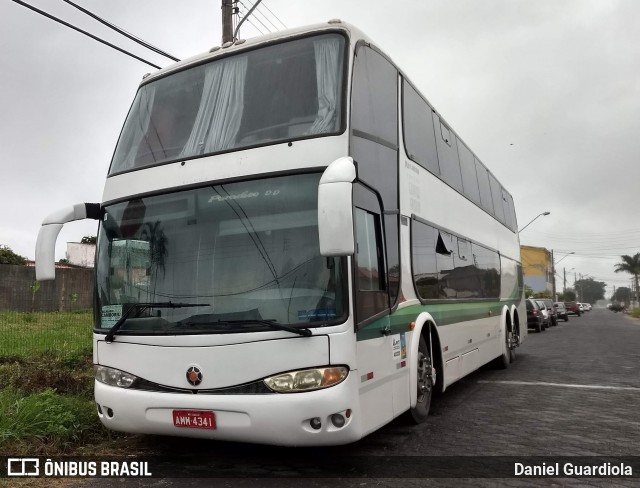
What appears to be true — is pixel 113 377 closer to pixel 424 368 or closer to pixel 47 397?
pixel 47 397

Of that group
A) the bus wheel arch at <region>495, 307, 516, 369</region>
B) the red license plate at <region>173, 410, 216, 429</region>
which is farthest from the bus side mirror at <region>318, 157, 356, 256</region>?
the bus wheel arch at <region>495, 307, 516, 369</region>

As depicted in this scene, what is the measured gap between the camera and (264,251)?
479 centimetres

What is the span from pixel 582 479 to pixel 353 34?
172 inches

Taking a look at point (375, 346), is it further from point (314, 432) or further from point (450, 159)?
point (450, 159)

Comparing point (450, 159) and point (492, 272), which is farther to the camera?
point (492, 272)

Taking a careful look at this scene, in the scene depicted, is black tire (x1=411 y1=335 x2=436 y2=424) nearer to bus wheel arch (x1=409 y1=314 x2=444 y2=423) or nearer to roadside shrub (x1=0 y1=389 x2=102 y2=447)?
bus wheel arch (x1=409 y1=314 x2=444 y2=423)

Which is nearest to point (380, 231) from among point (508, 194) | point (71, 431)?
point (71, 431)

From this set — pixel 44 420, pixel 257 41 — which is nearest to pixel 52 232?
pixel 44 420

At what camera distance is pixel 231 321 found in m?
4.67

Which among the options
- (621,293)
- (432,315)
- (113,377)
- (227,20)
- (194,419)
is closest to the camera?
(194,419)

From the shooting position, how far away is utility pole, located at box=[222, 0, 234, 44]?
1072cm

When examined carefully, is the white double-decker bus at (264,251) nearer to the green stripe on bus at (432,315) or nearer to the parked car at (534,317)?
the green stripe on bus at (432,315)

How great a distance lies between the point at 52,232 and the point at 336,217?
10.0ft

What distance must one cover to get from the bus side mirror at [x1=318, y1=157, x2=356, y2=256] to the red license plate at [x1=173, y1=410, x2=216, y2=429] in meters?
1.67
